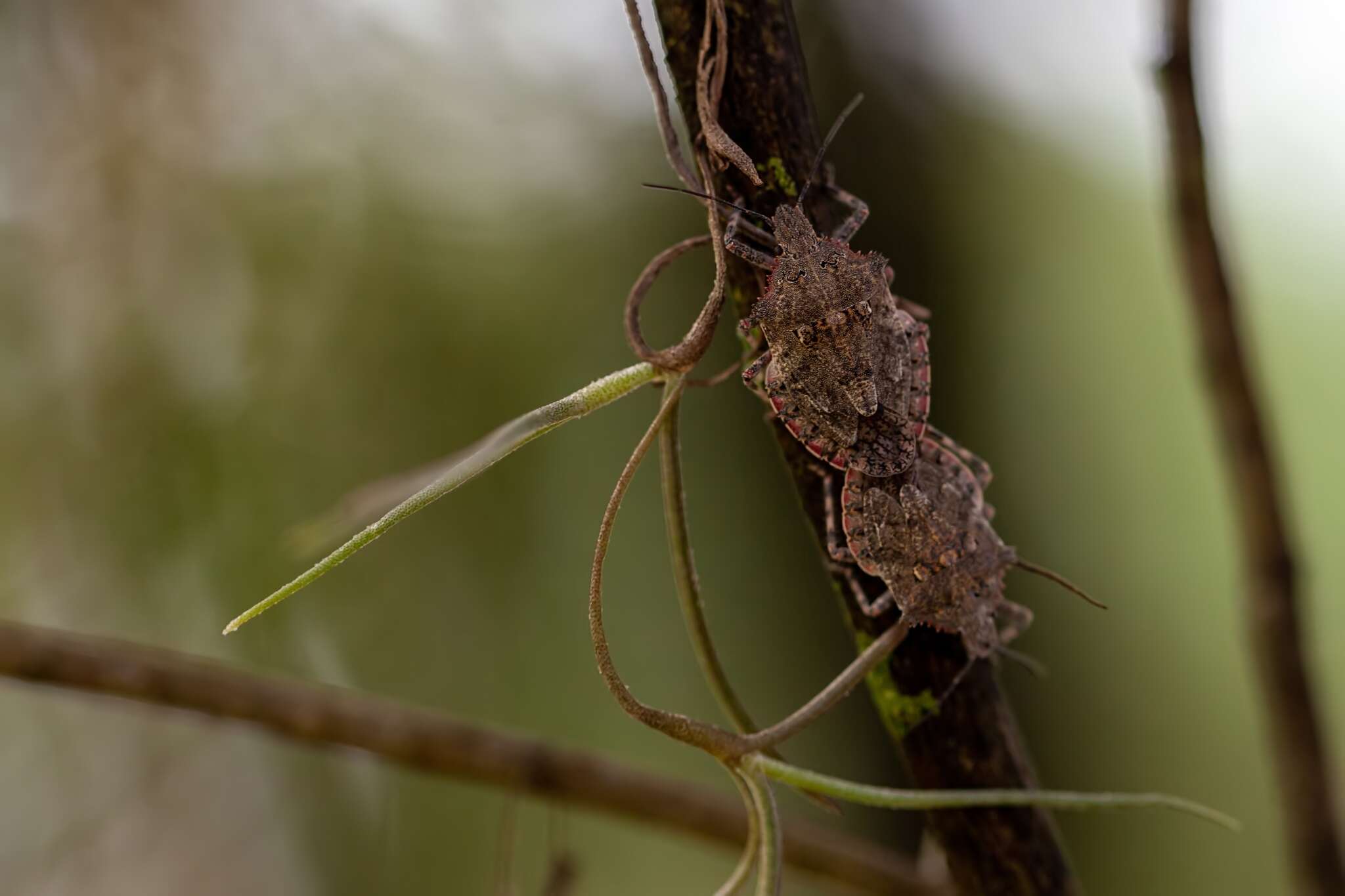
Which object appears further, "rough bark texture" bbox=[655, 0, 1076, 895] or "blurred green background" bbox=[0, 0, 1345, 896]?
"blurred green background" bbox=[0, 0, 1345, 896]

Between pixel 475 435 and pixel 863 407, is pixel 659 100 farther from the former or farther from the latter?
pixel 475 435

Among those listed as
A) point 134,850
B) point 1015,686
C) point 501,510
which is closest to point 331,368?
point 501,510

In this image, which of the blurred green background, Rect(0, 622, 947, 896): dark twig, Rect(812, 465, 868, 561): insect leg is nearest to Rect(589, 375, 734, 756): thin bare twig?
Rect(812, 465, 868, 561): insect leg

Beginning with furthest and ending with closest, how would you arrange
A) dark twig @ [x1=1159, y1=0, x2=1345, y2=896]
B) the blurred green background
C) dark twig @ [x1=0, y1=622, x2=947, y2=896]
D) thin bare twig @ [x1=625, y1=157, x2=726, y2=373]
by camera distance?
the blurred green background
dark twig @ [x1=0, y1=622, x2=947, y2=896]
thin bare twig @ [x1=625, y1=157, x2=726, y2=373]
dark twig @ [x1=1159, y1=0, x2=1345, y2=896]

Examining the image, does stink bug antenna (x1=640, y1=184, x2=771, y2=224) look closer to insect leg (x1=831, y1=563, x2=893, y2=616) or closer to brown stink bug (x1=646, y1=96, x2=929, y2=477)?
brown stink bug (x1=646, y1=96, x2=929, y2=477)

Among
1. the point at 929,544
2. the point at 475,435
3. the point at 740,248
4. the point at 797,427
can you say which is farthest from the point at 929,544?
the point at 475,435
